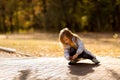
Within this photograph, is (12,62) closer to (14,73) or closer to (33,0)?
(14,73)

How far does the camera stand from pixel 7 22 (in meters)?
51.8

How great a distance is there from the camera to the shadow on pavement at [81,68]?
32.8 feet

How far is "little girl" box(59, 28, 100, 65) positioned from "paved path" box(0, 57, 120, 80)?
0.71ft

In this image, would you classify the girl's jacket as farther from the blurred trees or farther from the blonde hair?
the blurred trees

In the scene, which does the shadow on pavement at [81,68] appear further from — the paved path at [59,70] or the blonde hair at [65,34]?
the blonde hair at [65,34]

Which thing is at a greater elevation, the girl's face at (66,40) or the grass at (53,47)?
the girl's face at (66,40)

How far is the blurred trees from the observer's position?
38.3 metres

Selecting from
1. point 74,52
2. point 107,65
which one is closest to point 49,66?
point 74,52

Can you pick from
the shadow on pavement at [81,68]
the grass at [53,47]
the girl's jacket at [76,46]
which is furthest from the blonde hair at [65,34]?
the grass at [53,47]

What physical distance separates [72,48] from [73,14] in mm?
31086

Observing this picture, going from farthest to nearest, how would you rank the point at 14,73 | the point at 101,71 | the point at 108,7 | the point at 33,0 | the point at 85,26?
the point at 33,0
the point at 85,26
the point at 108,7
the point at 14,73
the point at 101,71

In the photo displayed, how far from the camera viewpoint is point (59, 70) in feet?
33.9

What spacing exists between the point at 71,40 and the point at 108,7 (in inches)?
1086

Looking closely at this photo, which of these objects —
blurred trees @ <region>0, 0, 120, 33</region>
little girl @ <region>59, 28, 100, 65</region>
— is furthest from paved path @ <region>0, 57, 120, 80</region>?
blurred trees @ <region>0, 0, 120, 33</region>
